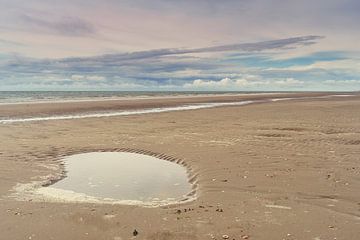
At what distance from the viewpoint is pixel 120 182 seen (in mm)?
12164

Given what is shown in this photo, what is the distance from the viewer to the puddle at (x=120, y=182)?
1020 cm

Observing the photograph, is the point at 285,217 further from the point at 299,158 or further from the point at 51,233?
the point at 299,158

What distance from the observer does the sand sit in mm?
7652

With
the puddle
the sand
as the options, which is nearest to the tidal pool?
the puddle

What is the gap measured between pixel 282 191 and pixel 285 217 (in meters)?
2.00

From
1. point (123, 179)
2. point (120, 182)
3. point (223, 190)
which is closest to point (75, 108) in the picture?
point (123, 179)

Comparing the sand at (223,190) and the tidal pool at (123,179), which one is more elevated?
the sand at (223,190)

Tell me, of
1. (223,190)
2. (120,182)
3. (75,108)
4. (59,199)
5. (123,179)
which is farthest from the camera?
(75,108)

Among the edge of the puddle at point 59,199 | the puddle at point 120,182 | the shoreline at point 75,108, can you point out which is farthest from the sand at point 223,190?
the shoreline at point 75,108

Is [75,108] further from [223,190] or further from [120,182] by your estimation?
[223,190]

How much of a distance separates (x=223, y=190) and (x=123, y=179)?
3692 mm

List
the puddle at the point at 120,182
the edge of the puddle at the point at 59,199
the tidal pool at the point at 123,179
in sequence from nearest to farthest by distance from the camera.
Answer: the edge of the puddle at the point at 59,199 < the puddle at the point at 120,182 < the tidal pool at the point at 123,179

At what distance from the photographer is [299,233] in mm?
7422

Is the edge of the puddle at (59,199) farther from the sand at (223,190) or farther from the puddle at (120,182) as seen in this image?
the sand at (223,190)
